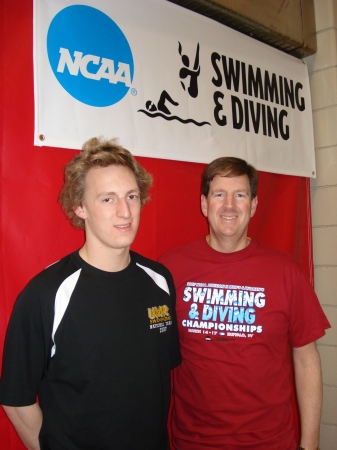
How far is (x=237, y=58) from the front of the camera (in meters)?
2.12

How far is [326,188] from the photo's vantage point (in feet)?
8.22

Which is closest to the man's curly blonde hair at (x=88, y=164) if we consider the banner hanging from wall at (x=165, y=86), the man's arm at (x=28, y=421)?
the banner hanging from wall at (x=165, y=86)

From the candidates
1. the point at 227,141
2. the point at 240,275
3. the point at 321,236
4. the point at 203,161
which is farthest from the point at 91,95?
the point at 321,236

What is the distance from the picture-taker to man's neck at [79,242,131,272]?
48.0 inches

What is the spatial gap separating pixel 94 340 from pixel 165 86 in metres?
1.21

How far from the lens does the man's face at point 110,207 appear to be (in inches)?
46.6

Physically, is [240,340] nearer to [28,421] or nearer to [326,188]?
[28,421]

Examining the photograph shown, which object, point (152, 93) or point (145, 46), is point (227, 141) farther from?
point (145, 46)

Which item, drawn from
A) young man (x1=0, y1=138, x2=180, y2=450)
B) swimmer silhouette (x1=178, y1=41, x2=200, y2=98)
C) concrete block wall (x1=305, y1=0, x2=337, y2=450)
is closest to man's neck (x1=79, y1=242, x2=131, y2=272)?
young man (x1=0, y1=138, x2=180, y2=450)

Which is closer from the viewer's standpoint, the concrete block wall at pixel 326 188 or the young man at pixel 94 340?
the young man at pixel 94 340

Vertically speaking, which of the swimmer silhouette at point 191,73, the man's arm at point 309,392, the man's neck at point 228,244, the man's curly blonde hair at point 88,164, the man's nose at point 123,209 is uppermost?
the swimmer silhouette at point 191,73

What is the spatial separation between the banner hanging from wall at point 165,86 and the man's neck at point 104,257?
0.49 meters

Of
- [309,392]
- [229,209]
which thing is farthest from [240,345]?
[229,209]

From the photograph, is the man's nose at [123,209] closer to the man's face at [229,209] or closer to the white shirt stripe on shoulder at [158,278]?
the white shirt stripe on shoulder at [158,278]
